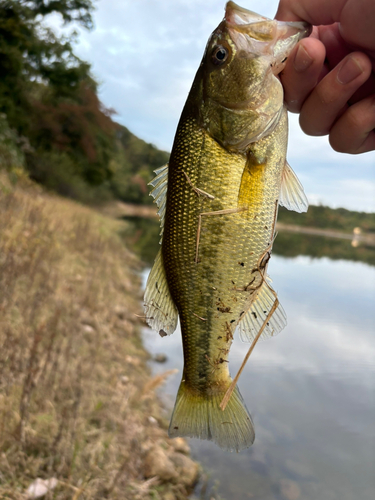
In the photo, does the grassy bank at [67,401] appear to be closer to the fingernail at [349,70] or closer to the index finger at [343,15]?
the fingernail at [349,70]

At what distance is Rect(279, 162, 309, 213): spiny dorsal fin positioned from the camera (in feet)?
5.44

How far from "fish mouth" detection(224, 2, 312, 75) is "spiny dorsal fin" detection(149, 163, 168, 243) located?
27.2 inches

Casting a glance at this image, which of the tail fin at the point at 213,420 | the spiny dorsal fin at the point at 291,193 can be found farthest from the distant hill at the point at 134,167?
the tail fin at the point at 213,420

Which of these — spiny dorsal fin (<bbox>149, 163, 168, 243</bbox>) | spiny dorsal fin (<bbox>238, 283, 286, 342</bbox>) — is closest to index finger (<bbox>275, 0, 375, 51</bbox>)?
spiny dorsal fin (<bbox>149, 163, 168, 243</bbox>)

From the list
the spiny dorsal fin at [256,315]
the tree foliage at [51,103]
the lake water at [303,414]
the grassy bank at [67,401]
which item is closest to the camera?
the spiny dorsal fin at [256,315]

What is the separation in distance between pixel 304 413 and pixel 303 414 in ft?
0.18

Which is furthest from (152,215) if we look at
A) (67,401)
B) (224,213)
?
(224,213)

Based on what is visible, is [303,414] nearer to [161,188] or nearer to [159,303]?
[159,303]

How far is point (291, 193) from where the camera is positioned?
5.53ft

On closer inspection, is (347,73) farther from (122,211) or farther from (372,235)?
(372,235)

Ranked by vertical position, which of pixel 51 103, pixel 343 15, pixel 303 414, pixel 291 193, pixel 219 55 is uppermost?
pixel 51 103

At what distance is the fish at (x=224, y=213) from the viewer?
154 cm

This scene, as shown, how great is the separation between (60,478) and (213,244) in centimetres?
269

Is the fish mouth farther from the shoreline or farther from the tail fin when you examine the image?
the shoreline
